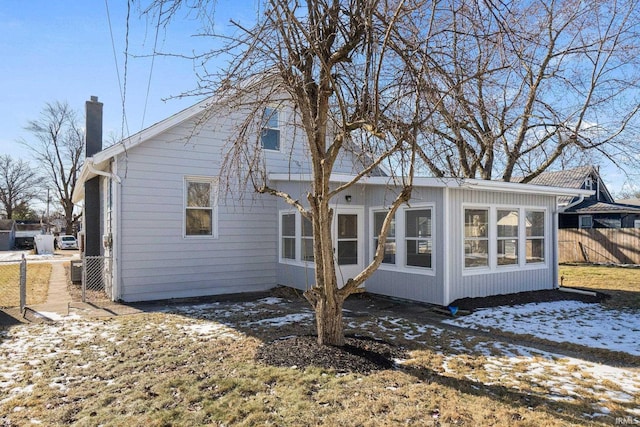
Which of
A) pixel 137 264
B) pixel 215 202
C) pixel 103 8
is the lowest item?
pixel 137 264

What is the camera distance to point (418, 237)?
339 inches

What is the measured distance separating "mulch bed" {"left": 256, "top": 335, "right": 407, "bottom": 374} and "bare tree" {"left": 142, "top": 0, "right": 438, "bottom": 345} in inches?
8.8

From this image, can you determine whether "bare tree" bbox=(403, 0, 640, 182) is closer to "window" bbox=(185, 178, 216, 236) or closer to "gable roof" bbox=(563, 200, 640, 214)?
"window" bbox=(185, 178, 216, 236)

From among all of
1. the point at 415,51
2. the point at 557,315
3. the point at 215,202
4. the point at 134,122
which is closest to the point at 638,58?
the point at 557,315

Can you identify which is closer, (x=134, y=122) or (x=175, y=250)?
(x=134, y=122)

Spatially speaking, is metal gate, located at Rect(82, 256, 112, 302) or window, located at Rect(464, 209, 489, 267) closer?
window, located at Rect(464, 209, 489, 267)

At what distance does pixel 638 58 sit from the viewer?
11633 millimetres

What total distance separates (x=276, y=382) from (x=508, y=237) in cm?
709

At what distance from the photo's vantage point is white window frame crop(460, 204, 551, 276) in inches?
337

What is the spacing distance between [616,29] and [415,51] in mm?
11173

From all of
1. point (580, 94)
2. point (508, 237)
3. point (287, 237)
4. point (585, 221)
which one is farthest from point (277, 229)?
point (585, 221)

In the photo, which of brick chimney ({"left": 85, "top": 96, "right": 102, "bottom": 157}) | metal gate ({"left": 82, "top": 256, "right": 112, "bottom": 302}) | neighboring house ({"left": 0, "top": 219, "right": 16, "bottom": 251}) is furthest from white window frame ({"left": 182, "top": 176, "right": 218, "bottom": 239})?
neighboring house ({"left": 0, "top": 219, "right": 16, "bottom": 251})

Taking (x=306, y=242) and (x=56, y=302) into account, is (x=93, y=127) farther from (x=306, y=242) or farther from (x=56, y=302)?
(x=306, y=242)

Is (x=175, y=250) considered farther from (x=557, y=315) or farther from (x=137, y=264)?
(x=557, y=315)
